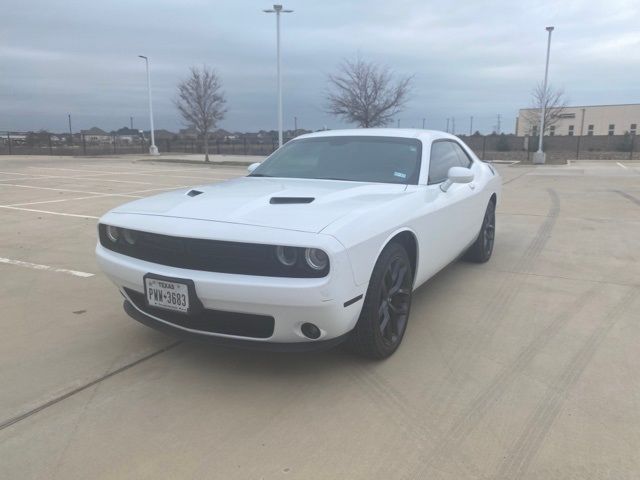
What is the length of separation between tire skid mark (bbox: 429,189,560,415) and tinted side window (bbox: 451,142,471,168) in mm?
1243

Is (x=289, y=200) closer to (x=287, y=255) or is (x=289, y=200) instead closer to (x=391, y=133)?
(x=287, y=255)

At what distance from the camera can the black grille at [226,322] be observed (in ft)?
9.27

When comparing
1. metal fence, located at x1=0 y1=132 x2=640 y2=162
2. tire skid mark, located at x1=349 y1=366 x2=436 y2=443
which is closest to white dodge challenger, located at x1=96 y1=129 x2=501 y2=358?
tire skid mark, located at x1=349 y1=366 x2=436 y2=443

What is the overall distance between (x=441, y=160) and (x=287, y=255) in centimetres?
238

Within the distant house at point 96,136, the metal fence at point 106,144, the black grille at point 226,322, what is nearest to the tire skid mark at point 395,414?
the black grille at point 226,322

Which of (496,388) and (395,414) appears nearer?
(395,414)

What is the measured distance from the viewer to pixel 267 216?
2.89 metres

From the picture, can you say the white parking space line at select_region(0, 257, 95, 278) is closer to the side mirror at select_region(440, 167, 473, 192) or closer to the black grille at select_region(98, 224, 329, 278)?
the black grille at select_region(98, 224, 329, 278)

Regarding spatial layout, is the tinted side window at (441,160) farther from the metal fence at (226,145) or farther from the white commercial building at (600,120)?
the white commercial building at (600,120)

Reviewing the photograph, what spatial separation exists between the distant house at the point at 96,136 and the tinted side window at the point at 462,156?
1527 inches

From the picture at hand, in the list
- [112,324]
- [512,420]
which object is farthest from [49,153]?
[512,420]

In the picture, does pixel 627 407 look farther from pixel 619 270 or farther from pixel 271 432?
pixel 619 270

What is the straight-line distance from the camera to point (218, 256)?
2.82 metres

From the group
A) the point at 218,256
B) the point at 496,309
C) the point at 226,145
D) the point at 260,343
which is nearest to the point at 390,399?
the point at 260,343
